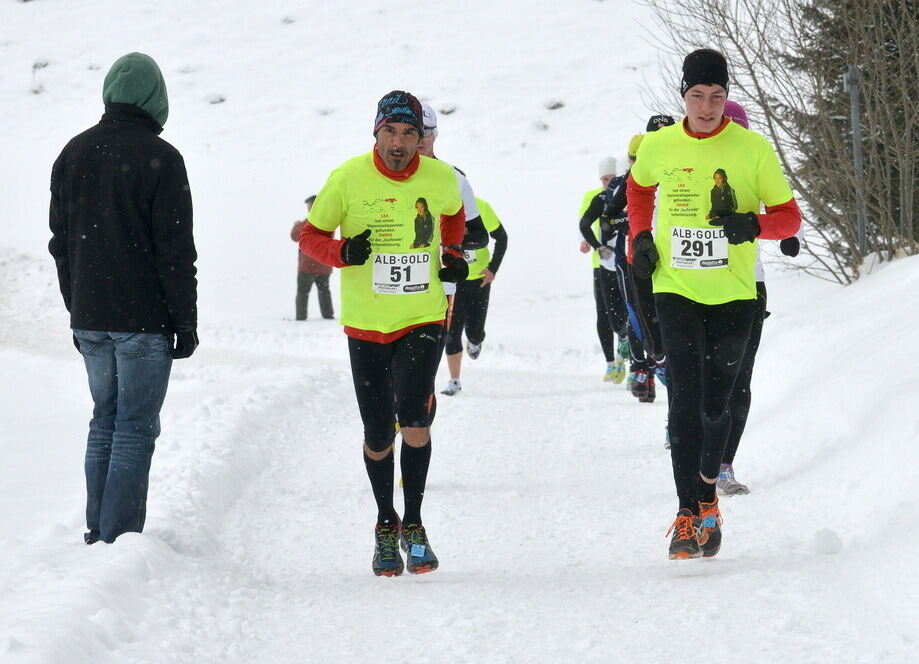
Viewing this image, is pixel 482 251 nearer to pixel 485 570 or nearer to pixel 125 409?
pixel 485 570

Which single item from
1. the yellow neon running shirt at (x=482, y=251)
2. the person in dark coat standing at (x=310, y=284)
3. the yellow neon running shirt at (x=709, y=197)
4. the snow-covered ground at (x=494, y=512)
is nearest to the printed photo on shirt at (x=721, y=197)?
the yellow neon running shirt at (x=709, y=197)

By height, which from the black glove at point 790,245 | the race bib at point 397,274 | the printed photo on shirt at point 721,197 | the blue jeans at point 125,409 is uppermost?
the printed photo on shirt at point 721,197

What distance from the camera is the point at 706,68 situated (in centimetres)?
469

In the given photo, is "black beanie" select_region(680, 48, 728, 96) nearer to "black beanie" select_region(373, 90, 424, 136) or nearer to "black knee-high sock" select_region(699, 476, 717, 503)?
"black beanie" select_region(373, 90, 424, 136)

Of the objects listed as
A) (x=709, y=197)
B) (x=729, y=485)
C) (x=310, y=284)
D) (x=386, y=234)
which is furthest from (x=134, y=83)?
(x=310, y=284)

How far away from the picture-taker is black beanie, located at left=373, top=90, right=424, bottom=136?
15.3 ft

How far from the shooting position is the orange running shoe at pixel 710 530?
4680 mm

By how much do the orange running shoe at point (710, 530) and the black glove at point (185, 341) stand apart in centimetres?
230

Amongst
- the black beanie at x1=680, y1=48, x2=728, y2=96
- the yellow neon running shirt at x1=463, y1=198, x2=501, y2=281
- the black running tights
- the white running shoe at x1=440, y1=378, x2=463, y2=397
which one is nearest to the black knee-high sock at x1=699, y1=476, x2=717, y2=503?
the black running tights

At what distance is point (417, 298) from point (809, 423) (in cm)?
292

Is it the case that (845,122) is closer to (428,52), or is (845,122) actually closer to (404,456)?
(404,456)

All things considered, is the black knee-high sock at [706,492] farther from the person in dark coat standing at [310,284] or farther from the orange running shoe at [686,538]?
the person in dark coat standing at [310,284]

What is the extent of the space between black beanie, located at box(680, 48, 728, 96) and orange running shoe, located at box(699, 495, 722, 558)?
184 centimetres

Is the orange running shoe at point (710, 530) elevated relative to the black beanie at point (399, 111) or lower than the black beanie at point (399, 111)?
lower
